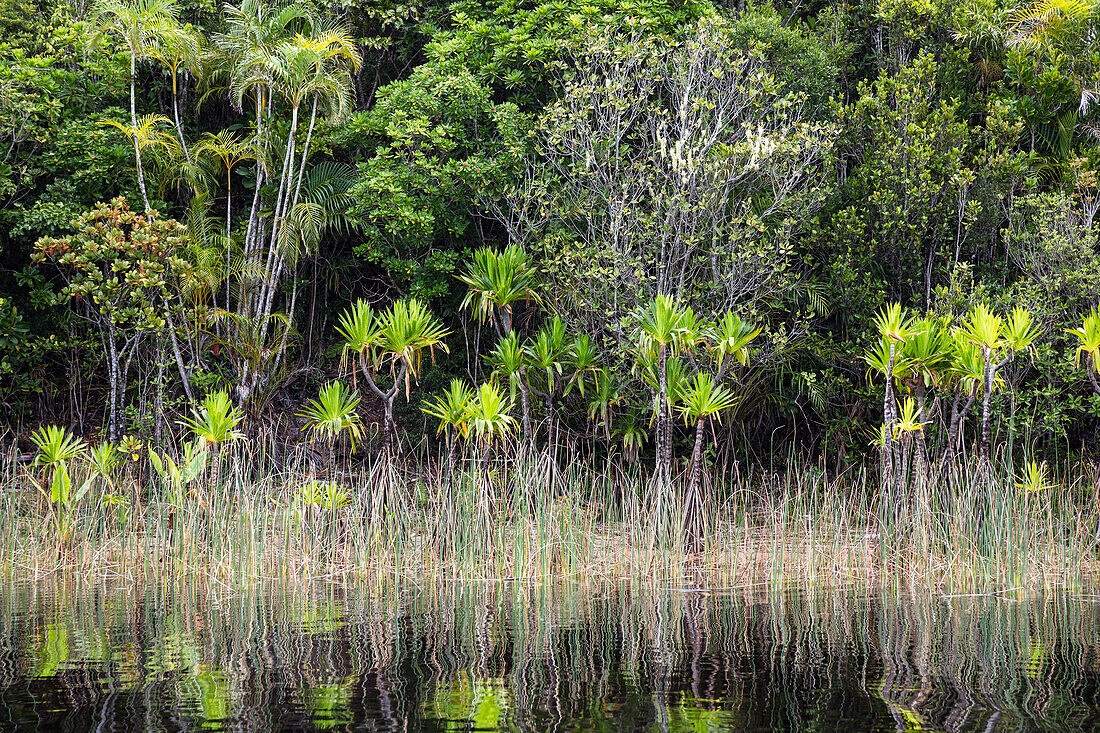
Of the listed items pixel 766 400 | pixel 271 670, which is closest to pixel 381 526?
pixel 271 670

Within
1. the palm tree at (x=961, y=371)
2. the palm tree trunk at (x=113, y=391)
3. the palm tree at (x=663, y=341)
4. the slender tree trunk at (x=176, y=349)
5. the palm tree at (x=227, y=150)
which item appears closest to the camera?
the palm tree at (x=961, y=371)

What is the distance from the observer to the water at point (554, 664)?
2.51m

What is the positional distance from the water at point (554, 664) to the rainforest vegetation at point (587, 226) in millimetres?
3761

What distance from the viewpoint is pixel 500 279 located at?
9.81m

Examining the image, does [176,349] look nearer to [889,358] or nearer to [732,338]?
[732,338]

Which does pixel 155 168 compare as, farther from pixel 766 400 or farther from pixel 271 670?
pixel 271 670

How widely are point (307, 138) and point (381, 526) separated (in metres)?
5.87

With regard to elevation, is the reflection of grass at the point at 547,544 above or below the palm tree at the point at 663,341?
below

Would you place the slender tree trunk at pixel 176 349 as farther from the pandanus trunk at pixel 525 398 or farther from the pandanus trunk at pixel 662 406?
the pandanus trunk at pixel 662 406

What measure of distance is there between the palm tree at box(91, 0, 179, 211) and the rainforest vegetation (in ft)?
0.19

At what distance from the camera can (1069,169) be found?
9531 millimetres

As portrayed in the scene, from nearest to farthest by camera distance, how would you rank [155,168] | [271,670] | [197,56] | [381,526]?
1. [271,670]
2. [381,526]
3. [197,56]
4. [155,168]

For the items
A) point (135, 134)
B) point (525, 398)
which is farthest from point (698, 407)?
point (135, 134)

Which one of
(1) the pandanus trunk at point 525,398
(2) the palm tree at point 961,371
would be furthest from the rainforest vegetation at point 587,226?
(2) the palm tree at point 961,371
